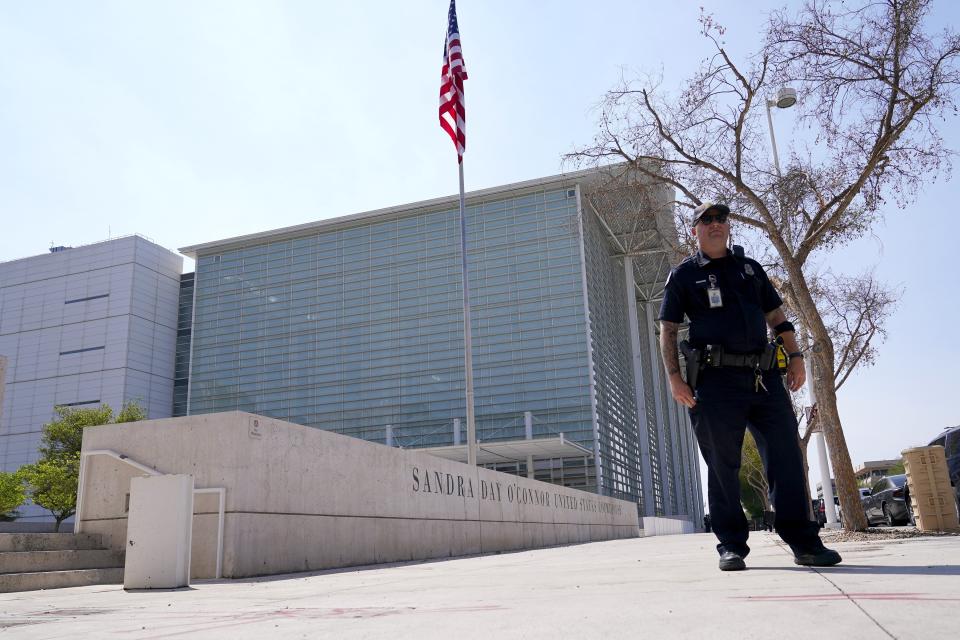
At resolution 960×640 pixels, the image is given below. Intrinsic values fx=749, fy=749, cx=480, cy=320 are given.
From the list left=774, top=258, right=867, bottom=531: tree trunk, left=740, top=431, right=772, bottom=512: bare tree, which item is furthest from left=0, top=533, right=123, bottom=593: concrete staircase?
left=740, top=431, right=772, bottom=512: bare tree

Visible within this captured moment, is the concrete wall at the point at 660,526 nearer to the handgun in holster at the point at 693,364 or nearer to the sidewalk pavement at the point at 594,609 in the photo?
the sidewalk pavement at the point at 594,609

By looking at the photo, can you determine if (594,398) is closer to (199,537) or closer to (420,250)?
(420,250)

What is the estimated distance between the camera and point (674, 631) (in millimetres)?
2205

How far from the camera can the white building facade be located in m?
46.6

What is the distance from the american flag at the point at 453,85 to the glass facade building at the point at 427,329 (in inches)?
825

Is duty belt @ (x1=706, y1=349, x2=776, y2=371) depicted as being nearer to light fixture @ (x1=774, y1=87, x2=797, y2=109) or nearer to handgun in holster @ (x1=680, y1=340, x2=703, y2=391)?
handgun in holster @ (x1=680, y1=340, x2=703, y2=391)

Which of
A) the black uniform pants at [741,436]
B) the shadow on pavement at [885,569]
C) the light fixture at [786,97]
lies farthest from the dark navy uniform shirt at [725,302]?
the light fixture at [786,97]

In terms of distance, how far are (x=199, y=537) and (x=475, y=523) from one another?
25.9 feet

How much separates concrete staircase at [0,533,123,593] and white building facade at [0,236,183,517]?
40.1 meters

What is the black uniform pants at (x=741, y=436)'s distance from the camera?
4379mm

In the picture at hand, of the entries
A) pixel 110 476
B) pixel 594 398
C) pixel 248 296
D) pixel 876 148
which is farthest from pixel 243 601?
pixel 248 296

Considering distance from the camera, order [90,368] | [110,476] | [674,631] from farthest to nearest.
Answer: [90,368], [110,476], [674,631]

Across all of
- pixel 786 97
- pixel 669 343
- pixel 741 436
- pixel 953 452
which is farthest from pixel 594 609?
pixel 786 97

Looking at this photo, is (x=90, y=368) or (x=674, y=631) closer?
(x=674, y=631)
